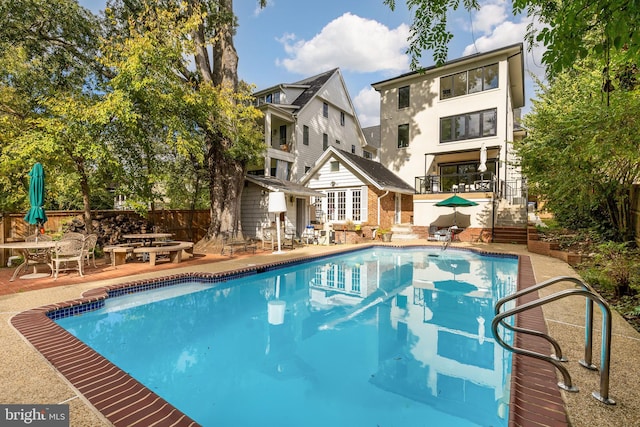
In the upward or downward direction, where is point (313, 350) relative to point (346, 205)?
downward

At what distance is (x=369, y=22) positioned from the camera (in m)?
15.6

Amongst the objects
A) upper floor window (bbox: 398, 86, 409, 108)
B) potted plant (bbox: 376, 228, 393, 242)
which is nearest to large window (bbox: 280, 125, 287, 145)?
upper floor window (bbox: 398, 86, 409, 108)

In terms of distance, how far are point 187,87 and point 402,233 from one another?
13843 millimetres

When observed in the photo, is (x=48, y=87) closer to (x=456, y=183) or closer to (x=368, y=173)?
(x=368, y=173)

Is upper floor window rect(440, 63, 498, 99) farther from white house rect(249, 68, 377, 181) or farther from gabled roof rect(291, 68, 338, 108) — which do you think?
gabled roof rect(291, 68, 338, 108)

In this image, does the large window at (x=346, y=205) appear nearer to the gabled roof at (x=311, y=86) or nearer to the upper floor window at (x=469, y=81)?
the gabled roof at (x=311, y=86)

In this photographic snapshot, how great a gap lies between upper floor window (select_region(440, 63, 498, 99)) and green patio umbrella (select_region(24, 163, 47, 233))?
68.2 ft

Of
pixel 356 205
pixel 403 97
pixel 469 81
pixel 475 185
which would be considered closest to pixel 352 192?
pixel 356 205

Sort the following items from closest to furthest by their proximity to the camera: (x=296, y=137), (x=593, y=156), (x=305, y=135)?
(x=593, y=156)
(x=296, y=137)
(x=305, y=135)

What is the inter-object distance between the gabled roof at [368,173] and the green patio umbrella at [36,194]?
1344 centimetres

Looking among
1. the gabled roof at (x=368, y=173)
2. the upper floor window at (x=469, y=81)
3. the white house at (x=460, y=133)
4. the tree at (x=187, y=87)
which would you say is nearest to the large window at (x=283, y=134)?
the gabled roof at (x=368, y=173)

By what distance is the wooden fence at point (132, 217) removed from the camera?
9789 mm

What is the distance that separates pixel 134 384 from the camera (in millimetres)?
2920

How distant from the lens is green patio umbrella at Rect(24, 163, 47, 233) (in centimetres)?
766
